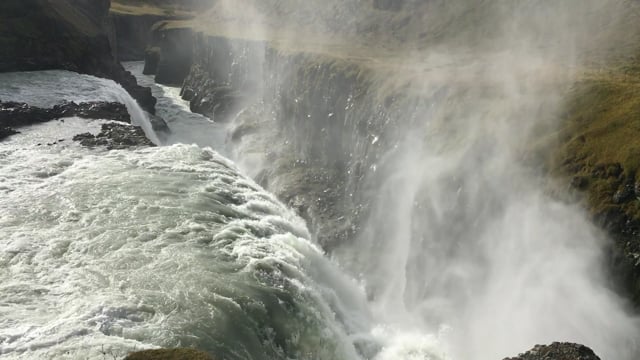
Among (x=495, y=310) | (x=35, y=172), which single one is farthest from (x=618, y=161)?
(x=35, y=172)

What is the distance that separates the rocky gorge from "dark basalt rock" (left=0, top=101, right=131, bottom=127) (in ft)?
0.38

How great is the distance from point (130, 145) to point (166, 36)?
4850 centimetres

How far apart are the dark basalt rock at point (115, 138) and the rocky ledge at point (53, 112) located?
290 centimetres

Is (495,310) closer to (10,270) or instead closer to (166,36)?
(10,270)

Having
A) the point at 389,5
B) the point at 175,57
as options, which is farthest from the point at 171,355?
the point at 175,57

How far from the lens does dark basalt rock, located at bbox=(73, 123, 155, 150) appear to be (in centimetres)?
3098

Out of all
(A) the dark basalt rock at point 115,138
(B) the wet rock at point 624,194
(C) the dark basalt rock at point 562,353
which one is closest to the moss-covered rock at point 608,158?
(B) the wet rock at point 624,194

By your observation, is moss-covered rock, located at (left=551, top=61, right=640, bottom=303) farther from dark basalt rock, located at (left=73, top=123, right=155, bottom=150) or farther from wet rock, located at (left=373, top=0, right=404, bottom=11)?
wet rock, located at (left=373, top=0, right=404, bottom=11)

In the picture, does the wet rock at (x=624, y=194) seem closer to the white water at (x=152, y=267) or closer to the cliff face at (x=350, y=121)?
the cliff face at (x=350, y=121)

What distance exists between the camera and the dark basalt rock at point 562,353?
13539 mm

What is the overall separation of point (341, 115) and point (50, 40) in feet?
87.3

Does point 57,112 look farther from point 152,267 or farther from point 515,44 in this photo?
point 515,44

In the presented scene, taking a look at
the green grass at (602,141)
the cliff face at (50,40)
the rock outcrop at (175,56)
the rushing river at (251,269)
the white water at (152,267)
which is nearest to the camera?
the white water at (152,267)

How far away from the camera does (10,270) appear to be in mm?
18719
